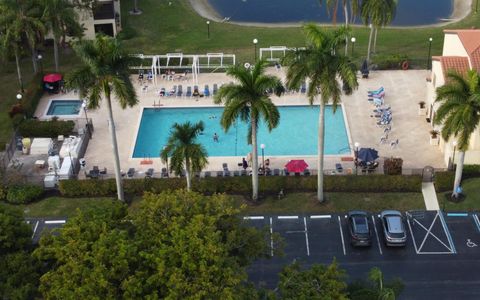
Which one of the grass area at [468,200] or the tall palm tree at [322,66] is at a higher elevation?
the tall palm tree at [322,66]

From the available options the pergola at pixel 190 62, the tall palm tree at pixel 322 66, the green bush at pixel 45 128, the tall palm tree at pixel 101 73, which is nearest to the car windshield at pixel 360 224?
the tall palm tree at pixel 322 66

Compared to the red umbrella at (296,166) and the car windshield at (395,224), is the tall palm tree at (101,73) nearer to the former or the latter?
the red umbrella at (296,166)

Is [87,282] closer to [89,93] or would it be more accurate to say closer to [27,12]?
[89,93]

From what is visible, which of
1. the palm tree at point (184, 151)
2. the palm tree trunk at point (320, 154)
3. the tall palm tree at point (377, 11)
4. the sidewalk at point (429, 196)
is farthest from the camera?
the tall palm tree at point (377, 11)

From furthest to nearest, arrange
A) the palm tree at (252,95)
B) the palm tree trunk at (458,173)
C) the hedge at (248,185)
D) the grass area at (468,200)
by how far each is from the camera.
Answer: the hedge at (248,185)
the grass area at (468,200)
the palm tree trunk at (458,173)
the palm tree at (252,95)

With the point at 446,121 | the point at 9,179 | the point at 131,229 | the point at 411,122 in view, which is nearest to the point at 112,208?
the point at 131,229

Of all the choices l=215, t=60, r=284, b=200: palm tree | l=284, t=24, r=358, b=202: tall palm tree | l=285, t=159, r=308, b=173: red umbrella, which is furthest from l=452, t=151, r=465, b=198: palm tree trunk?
l=215, t=60, r=284, b=200: palm tree

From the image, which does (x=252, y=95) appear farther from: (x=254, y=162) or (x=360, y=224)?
(x=360, y=224)
